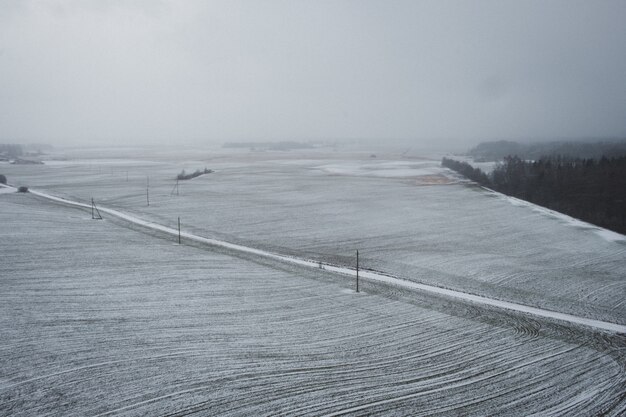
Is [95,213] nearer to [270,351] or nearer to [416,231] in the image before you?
[416,231]

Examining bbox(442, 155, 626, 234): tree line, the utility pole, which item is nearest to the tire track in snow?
the utility pole

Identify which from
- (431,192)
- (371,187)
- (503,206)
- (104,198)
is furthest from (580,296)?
(104,198)

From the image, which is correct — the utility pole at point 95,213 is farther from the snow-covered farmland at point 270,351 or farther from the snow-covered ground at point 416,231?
the snow-covered farmland at point 270,351

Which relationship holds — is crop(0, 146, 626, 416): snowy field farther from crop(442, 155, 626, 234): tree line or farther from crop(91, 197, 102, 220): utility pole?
crop(442, 155, 626, 234): tree line

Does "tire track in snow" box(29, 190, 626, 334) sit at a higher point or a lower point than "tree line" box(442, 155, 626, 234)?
lower

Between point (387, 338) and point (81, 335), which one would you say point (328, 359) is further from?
point (81, 335)
